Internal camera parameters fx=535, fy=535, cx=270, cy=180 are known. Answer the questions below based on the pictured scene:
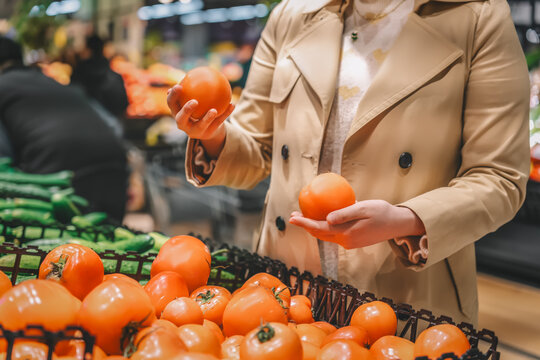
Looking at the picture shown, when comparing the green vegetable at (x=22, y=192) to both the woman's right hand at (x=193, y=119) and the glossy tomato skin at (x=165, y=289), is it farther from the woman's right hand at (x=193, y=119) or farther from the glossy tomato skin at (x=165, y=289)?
the glossy tomato skin at (x=165, y=289)

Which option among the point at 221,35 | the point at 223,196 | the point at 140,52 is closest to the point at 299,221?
the point at 223,196

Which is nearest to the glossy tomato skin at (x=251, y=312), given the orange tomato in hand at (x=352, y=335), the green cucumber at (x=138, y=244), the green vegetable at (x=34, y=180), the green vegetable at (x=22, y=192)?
the orange tomato in hand at (x=352, y=335)

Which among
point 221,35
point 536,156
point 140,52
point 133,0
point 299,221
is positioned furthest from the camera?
point 221,35

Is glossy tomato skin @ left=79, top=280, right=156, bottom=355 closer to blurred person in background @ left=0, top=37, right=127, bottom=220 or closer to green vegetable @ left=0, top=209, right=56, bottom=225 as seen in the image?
green vegetable @ left=0, top=209, right=56, bottom=225

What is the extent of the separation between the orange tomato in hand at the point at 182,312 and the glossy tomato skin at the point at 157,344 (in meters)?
0.18

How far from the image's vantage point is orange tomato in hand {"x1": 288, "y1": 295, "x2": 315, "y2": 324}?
1.35m

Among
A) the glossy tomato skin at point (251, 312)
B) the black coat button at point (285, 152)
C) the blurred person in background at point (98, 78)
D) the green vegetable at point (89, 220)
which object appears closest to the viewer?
the glossy tomato skin at point (251, 312)

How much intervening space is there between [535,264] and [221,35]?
1003 cm

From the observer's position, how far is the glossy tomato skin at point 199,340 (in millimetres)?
1065

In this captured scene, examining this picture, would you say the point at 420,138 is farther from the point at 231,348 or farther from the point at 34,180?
the point at 34,180

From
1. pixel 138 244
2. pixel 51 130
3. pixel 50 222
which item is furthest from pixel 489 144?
pixel 51 130

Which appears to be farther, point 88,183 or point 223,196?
point 223,196

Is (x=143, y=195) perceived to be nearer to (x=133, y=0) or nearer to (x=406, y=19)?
(x=133, y=0)

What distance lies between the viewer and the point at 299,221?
4.52ft
